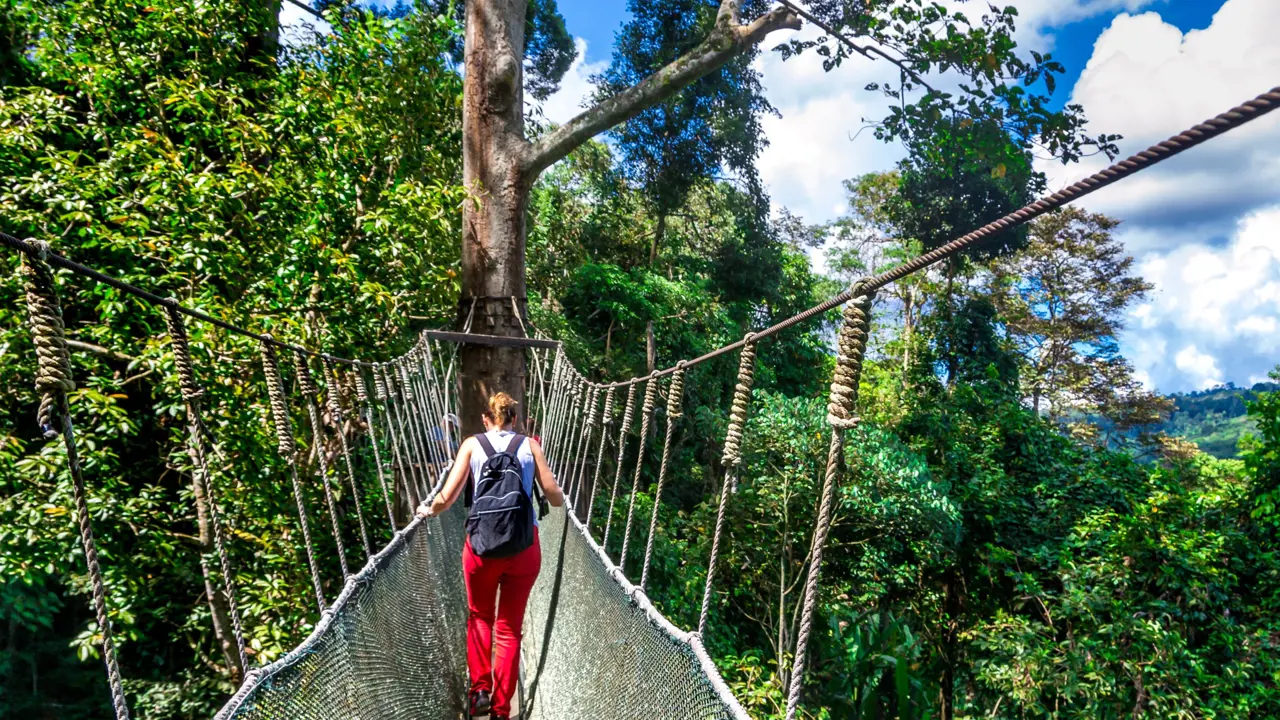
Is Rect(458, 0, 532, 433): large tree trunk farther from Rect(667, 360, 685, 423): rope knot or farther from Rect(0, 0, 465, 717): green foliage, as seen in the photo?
Rect(667, 360, 685, 423): rope knot

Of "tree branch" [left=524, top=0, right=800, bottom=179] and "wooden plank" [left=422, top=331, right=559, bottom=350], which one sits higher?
"tree branch" [left=524, top=0, right=800, bottom=179]

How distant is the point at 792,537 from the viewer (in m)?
5.77

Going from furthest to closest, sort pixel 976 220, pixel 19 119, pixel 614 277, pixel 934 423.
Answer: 1. pixel 976 220
2. pixel 614 277
3. pixel 934 423
4. pixel 19 119

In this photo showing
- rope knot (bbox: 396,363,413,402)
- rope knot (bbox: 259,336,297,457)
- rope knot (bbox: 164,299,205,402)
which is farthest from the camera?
rope knot (bbox: 396,363,413,402)

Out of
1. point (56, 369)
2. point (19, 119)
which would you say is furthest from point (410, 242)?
point (56, 369)

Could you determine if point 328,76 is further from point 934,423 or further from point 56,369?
point 934,423

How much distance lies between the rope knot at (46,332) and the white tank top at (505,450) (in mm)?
970

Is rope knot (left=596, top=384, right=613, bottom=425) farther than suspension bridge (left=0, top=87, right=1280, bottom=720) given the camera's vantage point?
Yes

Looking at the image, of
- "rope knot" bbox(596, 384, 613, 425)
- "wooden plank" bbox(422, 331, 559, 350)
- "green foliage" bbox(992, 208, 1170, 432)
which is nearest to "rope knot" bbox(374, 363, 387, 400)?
"wooden plank" bbox(422, 331, 559, 350)

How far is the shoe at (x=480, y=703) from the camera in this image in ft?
5.96

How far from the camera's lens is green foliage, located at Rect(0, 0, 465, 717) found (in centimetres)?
253

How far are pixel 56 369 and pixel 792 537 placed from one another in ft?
17.6

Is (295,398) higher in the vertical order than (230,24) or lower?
lower

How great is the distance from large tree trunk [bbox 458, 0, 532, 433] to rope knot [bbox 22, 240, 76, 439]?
261 centimetres
